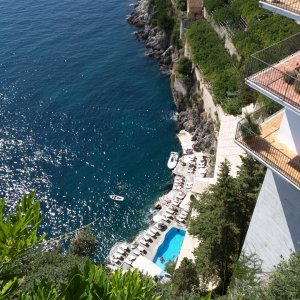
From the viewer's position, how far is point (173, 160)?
4522cm

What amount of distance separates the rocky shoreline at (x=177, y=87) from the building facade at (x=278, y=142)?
2637cm

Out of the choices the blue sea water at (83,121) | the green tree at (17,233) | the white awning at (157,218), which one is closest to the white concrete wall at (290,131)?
the green tree at (17,233)

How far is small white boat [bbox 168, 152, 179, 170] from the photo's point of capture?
147 ft

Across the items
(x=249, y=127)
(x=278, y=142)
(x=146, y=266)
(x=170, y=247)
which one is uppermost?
(x=249, y=127)

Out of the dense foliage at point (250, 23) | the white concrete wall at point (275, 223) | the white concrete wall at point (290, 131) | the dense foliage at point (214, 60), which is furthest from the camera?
the dense foliage at point (214, 60)

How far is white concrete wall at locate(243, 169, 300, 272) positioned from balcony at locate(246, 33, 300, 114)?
3818 millimetres

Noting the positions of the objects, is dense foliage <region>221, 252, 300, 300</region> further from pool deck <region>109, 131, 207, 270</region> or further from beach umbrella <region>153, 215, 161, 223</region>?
beach umbrella <region>153, 215, 161, 223</region>

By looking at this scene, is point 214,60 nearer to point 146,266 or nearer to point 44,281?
point 146,266

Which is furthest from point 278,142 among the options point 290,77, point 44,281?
point 44,281

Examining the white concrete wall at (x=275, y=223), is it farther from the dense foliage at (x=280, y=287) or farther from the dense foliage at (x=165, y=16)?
the dense foliage at (x=165, y=16)

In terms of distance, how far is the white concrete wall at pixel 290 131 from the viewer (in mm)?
14118

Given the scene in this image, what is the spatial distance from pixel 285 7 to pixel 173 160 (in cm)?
3288

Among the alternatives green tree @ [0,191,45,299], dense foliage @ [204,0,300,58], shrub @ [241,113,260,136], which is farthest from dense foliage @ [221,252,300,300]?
dense foliage @ [204,0,300,58]

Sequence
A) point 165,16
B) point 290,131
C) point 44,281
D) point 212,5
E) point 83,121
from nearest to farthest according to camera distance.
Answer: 1. point 44,281
2. point 290,131
3. point 212,5
4. point 83,121
5. point 165,16
